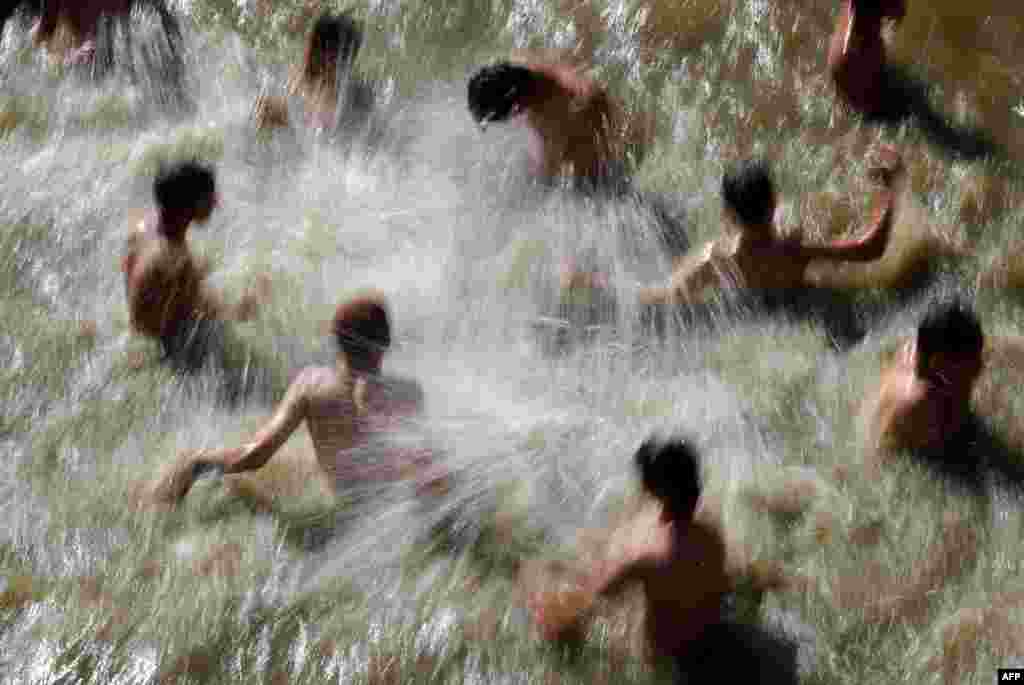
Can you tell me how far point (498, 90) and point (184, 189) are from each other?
142 cm

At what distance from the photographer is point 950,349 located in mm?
5133

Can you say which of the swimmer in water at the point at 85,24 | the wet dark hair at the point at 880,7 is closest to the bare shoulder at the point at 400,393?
the wet dark hair at the point at 880,7

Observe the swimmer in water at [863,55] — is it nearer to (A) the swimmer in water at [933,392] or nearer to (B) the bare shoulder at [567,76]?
(B) the bare shoulder at [567,76]

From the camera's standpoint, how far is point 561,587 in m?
4.95

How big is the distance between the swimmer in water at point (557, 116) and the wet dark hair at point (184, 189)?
4.02 ft

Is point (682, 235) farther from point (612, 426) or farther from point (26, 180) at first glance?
point (26, 180)

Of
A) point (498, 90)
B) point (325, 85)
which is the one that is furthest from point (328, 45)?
point (498, 90)

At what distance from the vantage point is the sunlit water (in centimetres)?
516

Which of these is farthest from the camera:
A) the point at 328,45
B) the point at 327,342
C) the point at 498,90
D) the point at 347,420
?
the point at 328,45

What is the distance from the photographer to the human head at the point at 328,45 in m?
6.88

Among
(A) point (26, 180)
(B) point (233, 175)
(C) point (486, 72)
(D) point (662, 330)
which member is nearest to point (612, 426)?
(D) point (662, 330)

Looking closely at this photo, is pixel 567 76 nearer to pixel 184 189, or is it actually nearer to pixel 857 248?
pixel 857 248

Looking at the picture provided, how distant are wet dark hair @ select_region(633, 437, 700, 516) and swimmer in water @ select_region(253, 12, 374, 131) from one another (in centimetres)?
279

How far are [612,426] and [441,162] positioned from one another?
69.5 inches
